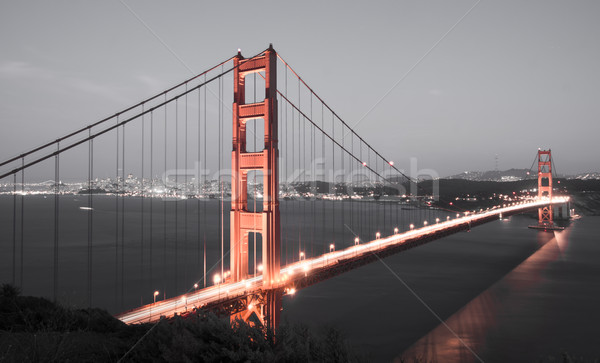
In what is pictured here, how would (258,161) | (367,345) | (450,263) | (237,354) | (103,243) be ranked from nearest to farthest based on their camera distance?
(237,354) → (258,161) → (367,345) → (450,263) → (103,243)

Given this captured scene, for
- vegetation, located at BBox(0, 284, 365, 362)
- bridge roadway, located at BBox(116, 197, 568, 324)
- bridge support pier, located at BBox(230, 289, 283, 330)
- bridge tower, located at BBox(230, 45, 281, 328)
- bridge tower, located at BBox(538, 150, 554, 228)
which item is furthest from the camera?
bridge tower, located at BBox(538, 150, 554, 228)

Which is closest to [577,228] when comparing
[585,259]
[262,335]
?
[585,259]

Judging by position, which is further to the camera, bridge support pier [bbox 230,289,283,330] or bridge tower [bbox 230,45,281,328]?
bridge tower [bbox 230,45,281,328]

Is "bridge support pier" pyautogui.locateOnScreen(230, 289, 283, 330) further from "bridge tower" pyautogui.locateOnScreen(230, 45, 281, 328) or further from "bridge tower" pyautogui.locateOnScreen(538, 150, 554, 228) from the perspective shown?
"bridge tower" pyautogui.locateOnScreen(538, 150, 554, 228)

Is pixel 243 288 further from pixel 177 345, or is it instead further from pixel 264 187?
pixel 177 345

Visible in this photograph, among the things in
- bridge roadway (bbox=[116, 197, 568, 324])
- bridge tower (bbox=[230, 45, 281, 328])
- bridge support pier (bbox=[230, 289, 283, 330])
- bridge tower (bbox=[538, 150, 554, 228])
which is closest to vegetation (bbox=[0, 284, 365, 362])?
bridge roadway (bbox=[116, 197, 568, 324])

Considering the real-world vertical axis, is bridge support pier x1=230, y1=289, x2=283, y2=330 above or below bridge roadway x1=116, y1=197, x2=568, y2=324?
below

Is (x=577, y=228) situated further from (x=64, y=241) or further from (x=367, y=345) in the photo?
(x=64, y=241)

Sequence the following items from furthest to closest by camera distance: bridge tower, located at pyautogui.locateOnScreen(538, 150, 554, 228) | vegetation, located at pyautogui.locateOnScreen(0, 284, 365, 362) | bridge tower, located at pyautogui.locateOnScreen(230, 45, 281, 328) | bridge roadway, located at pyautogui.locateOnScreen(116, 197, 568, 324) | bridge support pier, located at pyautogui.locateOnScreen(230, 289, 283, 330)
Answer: bridge tower, located at pyautogui.locateOnScreen(538, 150, 554, 228)
bridge tower, located at pyautogui.locateOnScreen(230, 45, 281, 328)
bridge support pier, located at pyautogui.locateOnScreen(230, 289, 283, 330)
bridge roadway, located at pyautogui.locateOnScreen(116, 197, 568, 324)
vegetation, located at pyautogui.locateOnScreen(0, 284, 365, 362)
